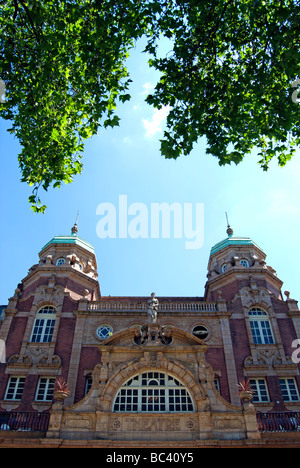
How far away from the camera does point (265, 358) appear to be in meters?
22.6

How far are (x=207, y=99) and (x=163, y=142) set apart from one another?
2.31 meters

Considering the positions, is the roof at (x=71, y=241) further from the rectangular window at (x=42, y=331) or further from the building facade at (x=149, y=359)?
the rectangular window at (x=42, y=331)

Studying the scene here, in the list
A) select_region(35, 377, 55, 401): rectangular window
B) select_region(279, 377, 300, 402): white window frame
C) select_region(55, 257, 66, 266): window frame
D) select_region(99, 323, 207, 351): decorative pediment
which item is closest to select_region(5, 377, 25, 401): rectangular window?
select_region(35, 377, 55, 401): rectangular window

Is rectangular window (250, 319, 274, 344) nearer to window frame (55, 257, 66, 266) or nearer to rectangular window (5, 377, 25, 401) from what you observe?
window frame (55, 257, 66, 266)

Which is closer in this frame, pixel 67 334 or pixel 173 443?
pixel 173 443

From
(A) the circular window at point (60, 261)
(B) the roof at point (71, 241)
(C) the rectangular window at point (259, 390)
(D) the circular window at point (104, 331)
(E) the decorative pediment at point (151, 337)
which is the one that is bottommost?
(C) the rectangular window at point (259, 390)

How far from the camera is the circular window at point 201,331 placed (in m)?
24.0

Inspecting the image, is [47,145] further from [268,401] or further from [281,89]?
[268,401]

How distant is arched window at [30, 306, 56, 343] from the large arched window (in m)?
7.70

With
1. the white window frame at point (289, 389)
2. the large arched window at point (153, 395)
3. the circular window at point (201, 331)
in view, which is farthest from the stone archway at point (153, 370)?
the white window frame at point (289, 389)

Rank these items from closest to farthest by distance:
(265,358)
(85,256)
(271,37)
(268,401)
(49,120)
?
(271,37) → (49,120) → (268,401) → (265,358) → (85,256)

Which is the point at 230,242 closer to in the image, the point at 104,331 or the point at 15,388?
the point at 104,331

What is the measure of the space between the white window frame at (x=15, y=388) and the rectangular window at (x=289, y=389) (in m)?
14.9

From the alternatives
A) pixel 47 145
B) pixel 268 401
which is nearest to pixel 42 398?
pixel 268 401
